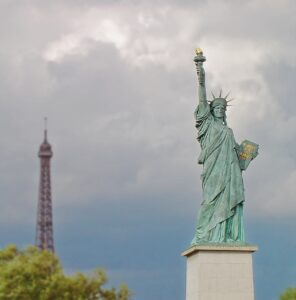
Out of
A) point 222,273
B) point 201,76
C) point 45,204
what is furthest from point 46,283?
point 45,204

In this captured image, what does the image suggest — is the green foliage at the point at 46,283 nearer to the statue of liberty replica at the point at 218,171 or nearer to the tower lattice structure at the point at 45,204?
the statue of liberty replica at the point at 218,171

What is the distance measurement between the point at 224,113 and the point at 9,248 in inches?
402

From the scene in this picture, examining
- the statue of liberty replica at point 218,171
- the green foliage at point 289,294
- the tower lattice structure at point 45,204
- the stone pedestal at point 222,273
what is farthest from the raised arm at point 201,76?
the tower lattice structure at point 45,204

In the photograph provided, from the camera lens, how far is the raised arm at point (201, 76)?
137 feet

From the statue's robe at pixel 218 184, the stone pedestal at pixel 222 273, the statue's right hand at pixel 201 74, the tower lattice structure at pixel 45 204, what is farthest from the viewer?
the tower lattice structure at pixel 45 204

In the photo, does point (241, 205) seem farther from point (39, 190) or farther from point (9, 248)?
point (39, 190)

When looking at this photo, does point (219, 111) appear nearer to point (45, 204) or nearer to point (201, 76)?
point (201, 76)

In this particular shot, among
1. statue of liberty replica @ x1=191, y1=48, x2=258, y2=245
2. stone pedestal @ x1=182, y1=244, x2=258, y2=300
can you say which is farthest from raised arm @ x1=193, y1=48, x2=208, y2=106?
stone pedestal @ x1=182, y1=244, x2=258, y2=300

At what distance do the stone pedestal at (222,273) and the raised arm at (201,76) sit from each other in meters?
5.86

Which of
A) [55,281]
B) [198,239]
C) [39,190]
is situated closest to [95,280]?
[55,281]

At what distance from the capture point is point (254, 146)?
4266cm

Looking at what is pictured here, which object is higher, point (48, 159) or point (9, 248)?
point (48, 159)

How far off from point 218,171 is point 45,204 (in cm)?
4951

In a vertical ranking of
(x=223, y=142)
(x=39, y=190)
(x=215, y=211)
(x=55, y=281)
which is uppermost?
(x=39, y=190)
